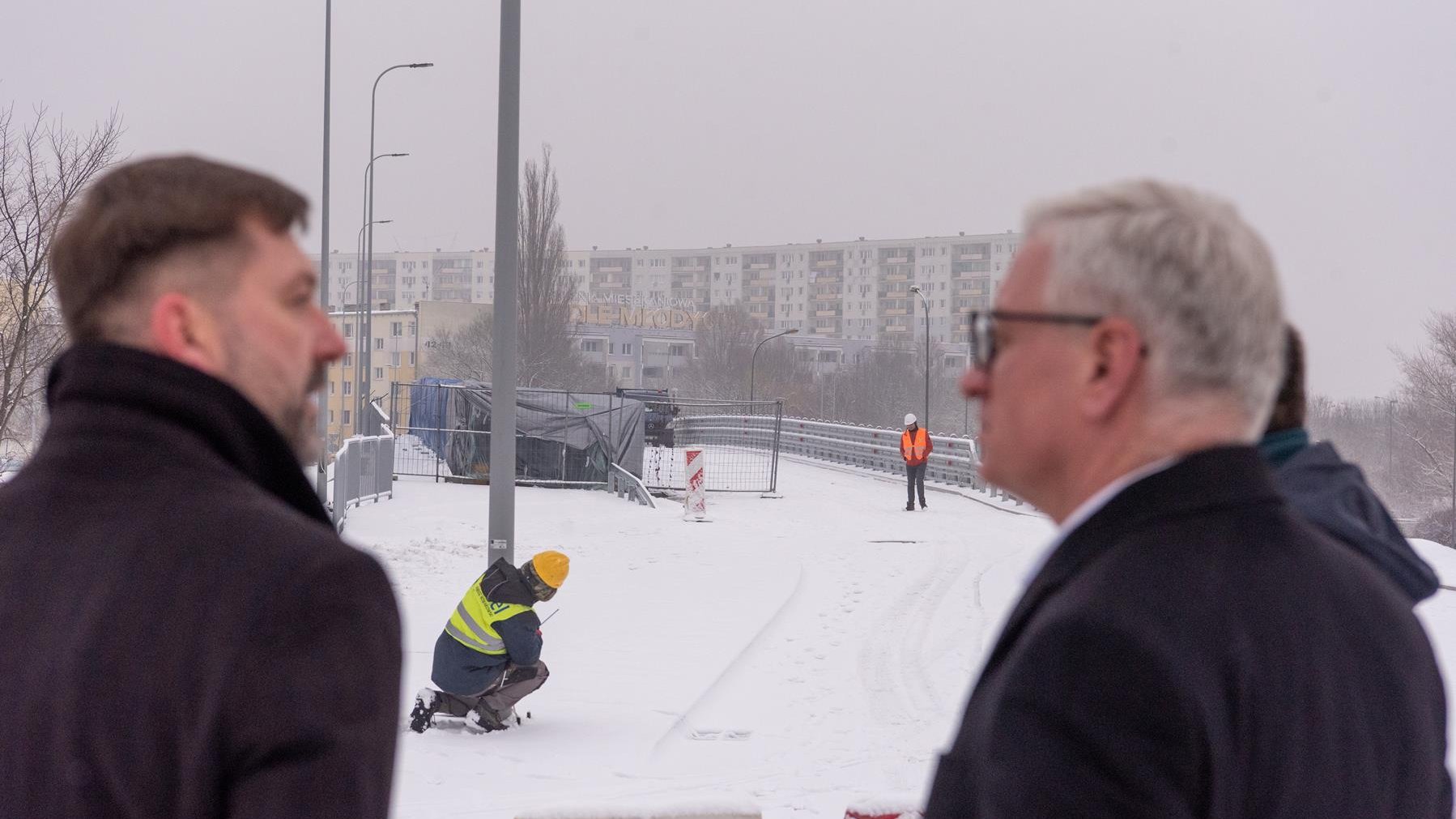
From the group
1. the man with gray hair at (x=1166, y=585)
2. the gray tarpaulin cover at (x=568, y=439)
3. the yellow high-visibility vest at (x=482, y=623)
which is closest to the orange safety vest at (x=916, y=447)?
the gray tarpaulin cover at (x=568, y=439)

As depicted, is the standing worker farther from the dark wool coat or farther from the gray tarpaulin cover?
the dark wool coat

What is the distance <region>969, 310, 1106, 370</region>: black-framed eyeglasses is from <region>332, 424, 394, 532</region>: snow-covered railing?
55.7 ft

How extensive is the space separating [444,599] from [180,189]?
12.0 metres

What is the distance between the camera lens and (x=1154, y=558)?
149cm

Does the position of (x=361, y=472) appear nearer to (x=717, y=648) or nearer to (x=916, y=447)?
(x=916, y=447)

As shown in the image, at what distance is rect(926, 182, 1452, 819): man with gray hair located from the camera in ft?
4.58

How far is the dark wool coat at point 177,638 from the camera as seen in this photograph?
4.94 ft

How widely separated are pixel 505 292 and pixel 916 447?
1485cm

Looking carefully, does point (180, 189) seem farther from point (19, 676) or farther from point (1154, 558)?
point (1154, 558)

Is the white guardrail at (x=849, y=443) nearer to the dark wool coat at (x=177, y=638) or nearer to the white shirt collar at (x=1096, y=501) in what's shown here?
the white shirt collar at (x=1096, y=501)

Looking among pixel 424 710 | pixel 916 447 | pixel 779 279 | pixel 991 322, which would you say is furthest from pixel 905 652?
pixel 779 279

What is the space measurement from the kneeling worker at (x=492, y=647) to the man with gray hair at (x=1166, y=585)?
6.67 metres

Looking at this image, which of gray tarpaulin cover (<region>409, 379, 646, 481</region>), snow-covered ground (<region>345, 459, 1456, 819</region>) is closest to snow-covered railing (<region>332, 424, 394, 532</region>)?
snow-covered ground (<region>345, 459, 1456, 819</region>)

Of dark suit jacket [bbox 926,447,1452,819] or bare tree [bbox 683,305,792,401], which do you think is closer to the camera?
dark suit jacket [bbox 926,447,1452,819]
